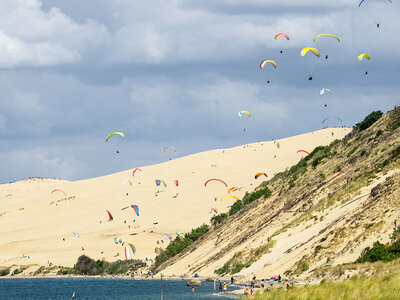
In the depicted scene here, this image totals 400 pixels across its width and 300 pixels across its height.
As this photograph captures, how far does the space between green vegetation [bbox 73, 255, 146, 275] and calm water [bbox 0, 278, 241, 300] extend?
482 cm

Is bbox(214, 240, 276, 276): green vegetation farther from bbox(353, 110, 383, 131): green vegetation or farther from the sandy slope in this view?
the sandy slope

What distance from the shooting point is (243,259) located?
58250 mm

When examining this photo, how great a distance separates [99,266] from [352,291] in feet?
228

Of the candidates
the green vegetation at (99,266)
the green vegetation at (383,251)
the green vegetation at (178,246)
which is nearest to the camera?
the green vegetation at (383,251)

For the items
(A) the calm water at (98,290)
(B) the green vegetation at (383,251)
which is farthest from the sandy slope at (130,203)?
(B) the green vegetation at (383,251)

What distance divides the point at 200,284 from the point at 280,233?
7836mm

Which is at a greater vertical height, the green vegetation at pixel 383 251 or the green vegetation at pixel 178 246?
the green vegetation at pixel 178 246

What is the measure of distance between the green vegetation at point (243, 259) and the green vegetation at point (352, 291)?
26.3 meters

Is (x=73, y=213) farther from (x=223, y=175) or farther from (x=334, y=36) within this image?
(x=334, y=36)

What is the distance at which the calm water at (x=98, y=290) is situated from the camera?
179ft

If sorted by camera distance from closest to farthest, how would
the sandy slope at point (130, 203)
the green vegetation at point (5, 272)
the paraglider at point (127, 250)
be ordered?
the paraglider at point (127, 250) → the green vegetation at point (5, 272) → the sandy slope at point (130, 203)

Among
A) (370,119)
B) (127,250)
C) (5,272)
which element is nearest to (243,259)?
(370,119)

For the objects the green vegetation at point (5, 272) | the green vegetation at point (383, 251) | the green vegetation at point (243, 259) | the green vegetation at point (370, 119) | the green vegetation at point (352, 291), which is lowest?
the green vegetation at point (352, 291)

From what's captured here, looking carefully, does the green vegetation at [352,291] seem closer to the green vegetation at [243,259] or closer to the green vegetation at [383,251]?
the green vegetation at [383,251]
